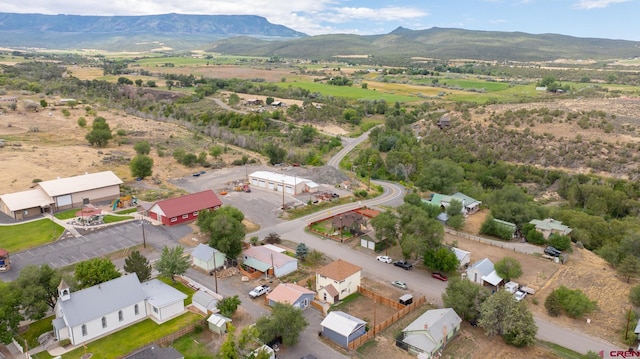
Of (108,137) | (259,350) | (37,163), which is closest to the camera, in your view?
(259,350)

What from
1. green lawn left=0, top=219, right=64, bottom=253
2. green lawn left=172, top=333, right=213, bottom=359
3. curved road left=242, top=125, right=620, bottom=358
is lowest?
curved road left=242, top=125, right=620, bottom=358

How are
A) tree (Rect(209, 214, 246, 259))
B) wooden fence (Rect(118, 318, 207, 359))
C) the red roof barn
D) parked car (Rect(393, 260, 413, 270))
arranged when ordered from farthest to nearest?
the red roof barn → parked car (Rect(393, 260, 413, 270)) → tree (Rect(209, 214, 246, 259)) → wooden fence (Rect(118, 318, 207, 359))

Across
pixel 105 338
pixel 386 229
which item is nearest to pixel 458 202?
pixel 386 229

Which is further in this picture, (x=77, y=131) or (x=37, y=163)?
(x=77, y=131)

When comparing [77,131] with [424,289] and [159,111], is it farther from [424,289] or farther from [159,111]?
[424,289]

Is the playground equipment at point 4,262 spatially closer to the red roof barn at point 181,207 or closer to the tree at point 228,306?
the red roof barn at point 181,207

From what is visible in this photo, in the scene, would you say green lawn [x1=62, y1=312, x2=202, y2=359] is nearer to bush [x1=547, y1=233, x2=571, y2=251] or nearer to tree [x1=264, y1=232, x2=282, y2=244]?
tree [x1=264, y1=232, x2=282, y2=244]

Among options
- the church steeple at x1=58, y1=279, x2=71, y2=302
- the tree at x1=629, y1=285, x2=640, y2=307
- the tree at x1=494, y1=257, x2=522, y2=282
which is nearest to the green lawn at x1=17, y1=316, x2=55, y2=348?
the church steeple at x1=58, y1=279, x2=71, y2=302

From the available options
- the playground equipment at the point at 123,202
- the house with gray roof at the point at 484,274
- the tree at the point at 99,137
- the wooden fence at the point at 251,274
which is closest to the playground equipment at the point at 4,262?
the playground equipment at the point at 123,202
